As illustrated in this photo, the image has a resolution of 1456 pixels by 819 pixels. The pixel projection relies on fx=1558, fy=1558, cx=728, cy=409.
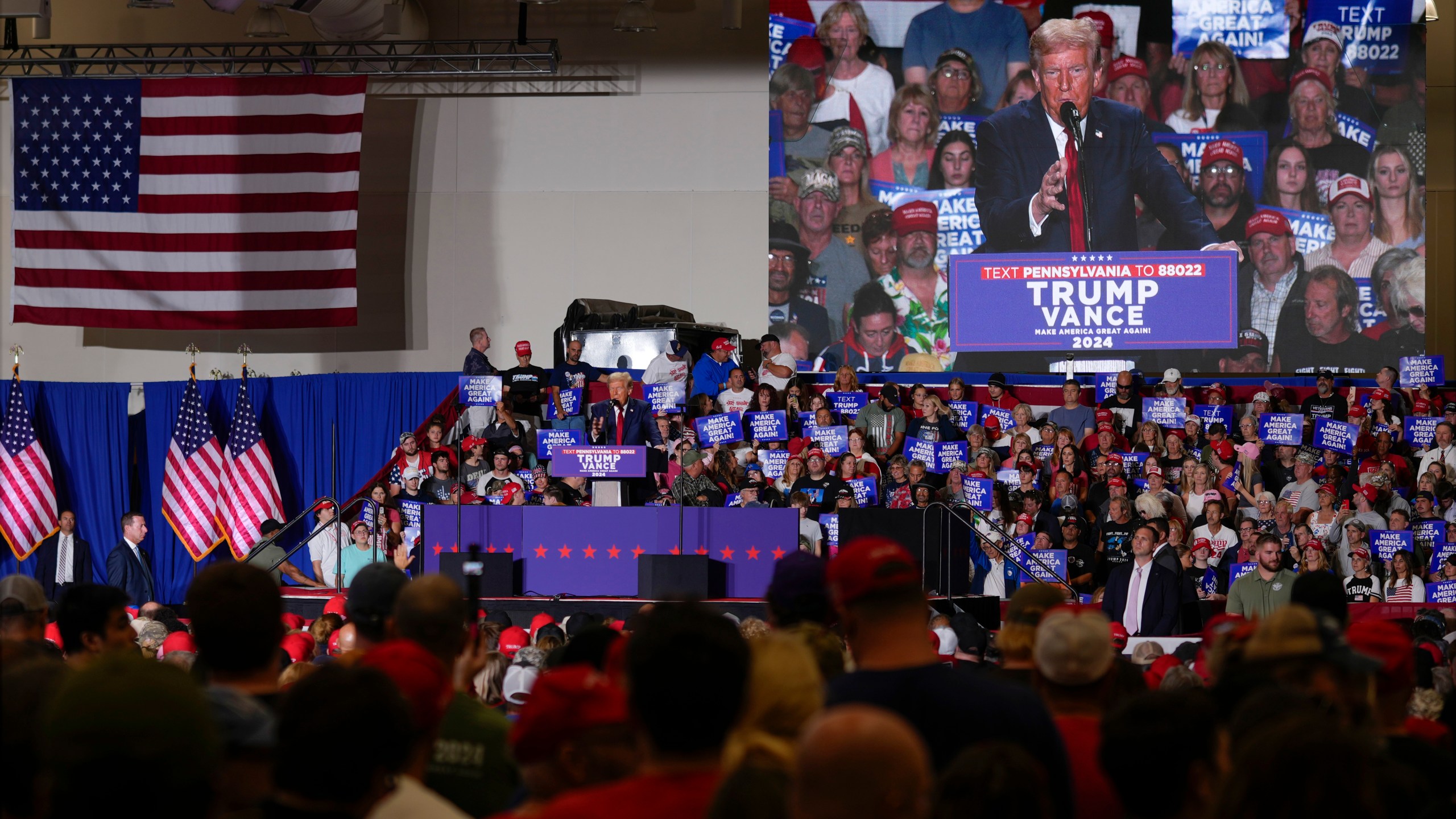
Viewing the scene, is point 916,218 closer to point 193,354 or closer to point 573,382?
point 573,382

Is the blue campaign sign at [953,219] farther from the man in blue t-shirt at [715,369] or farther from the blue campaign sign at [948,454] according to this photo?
the blue campaign sign at [948,454]

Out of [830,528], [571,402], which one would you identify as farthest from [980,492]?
[571,402]

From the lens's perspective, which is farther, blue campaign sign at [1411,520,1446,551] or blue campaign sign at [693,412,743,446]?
blue campaign sign at [693,412,743,446]

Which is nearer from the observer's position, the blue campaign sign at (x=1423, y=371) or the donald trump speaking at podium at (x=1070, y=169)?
the blue campaign sign at (x=1423, y=371)

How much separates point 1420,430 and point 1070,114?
6.61 meters

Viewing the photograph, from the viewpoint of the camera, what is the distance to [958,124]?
67.2ft

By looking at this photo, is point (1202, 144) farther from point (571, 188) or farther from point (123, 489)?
point (123, 489)

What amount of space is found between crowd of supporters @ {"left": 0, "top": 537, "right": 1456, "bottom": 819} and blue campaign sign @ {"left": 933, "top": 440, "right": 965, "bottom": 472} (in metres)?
11.6

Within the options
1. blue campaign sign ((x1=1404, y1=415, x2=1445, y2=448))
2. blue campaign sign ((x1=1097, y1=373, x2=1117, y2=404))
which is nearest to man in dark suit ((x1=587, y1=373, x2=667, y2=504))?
blue campaign sign ((x1=1097, y1=373, x2=1117, y2=404))

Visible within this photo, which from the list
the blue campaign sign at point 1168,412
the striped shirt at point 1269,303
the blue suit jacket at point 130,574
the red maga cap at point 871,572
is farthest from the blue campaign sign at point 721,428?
the red maga cap at point 871,572

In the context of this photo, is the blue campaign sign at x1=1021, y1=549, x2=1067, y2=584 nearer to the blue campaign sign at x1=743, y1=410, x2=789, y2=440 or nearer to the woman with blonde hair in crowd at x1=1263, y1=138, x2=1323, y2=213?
the blue campaign sign at x1=743, y1=410, x2=789, y2=440

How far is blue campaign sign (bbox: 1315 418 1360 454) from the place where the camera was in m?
16.0

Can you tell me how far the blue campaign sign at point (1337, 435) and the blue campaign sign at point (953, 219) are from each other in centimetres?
569

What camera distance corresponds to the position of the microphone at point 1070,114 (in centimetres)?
2030
